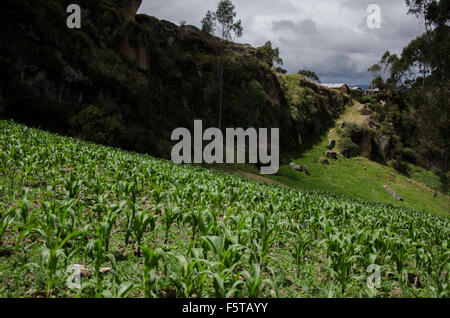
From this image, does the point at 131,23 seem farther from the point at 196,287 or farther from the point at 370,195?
the point at 370,195

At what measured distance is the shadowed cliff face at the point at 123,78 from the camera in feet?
55.9

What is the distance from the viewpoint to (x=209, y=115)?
125 ft

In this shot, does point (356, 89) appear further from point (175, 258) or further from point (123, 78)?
point (175, 258)

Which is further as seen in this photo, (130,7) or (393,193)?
(130,7)

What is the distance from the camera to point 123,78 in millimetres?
25188

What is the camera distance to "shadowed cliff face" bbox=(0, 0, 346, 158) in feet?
55.9

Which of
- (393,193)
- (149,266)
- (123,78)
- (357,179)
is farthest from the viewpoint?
(357,179)

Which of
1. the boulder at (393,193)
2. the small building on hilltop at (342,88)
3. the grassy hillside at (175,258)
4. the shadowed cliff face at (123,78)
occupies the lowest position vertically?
the boulder at (393,193)

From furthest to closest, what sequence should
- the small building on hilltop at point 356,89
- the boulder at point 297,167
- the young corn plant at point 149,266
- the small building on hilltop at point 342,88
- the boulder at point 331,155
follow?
the small building on hilltop at point 356,89, the small building on hilltop at point 342,88, the boulder at point 331,155, the boulder at point 297,167, the young corn plant at point 149,266

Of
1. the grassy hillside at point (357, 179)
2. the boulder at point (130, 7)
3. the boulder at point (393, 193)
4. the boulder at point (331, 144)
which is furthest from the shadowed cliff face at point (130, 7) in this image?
the boulder at point (393, 193)

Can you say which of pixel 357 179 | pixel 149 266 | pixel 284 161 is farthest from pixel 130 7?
pixel 357 179

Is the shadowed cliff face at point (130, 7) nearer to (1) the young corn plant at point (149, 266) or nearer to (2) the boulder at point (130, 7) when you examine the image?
(2) the boulder at point (130, 7)

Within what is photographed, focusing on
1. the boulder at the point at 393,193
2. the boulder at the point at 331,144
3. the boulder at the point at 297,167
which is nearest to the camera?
the boulder at the point at 393,193

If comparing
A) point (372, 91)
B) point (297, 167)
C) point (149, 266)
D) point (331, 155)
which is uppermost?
point (372, 91)
